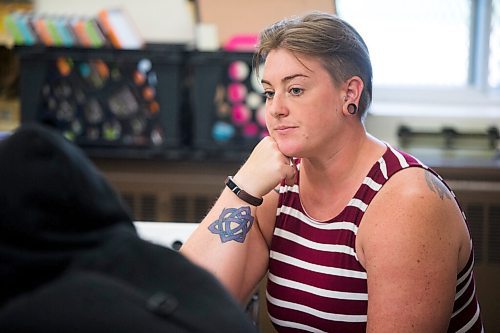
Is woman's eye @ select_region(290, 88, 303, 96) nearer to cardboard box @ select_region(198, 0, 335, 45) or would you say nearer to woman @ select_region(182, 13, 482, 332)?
woman @ select_region(182, 13, 482, 332)

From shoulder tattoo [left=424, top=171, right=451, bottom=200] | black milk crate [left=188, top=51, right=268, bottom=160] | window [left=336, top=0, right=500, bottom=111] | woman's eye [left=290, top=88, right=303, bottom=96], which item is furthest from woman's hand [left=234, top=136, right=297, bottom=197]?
Result: window [left=336, top=0, right=500, bottom=111]

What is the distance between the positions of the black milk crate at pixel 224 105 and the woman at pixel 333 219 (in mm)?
847

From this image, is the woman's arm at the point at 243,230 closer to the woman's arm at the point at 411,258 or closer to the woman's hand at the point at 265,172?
the woman's hand at the point at 265,172

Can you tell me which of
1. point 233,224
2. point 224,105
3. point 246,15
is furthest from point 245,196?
point 246,15

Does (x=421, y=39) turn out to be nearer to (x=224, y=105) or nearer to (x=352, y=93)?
(x=224, y=105)

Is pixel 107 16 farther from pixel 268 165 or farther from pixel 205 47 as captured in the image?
pixel 268 165

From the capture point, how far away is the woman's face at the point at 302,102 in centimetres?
158

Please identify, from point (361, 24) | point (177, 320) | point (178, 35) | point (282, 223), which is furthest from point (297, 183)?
point (361, 24)

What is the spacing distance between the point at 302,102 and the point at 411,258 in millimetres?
379

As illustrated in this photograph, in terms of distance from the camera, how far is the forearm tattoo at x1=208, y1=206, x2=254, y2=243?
165 centimetres

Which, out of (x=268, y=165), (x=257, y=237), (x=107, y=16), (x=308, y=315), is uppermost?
(x=107, y=16)

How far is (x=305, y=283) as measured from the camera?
160cm

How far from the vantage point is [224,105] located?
101 inches

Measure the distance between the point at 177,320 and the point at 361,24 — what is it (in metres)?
2.75
